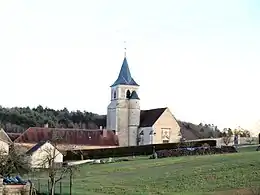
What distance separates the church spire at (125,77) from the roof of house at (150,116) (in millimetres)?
5288

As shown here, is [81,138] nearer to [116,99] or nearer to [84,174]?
[116,99]

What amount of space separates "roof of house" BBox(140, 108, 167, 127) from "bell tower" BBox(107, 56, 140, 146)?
4.48 ft

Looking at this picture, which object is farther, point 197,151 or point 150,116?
point 150,116

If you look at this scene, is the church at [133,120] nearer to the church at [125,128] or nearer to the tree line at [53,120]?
the church at [125,128]

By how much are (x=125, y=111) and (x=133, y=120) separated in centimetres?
200

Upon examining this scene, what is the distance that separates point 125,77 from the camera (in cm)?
9400

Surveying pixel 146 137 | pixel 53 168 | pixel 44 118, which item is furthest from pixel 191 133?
pixel 53 168

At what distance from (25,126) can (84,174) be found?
3063 inches

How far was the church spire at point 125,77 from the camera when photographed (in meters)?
93.4

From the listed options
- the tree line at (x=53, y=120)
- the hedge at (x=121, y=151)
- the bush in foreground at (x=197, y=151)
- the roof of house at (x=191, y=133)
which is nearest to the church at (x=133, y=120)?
the hedge at (x=121, y=151)

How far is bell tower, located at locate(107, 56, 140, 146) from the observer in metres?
91.1

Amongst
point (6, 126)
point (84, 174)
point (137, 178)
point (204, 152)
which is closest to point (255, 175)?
point (137, 178)

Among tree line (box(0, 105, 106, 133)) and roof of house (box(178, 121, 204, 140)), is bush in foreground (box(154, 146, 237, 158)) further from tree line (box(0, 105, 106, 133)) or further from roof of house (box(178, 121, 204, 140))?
tree line (box(0, 105, 106, 133))

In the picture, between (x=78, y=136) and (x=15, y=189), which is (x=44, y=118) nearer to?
(x=78, y=136)
